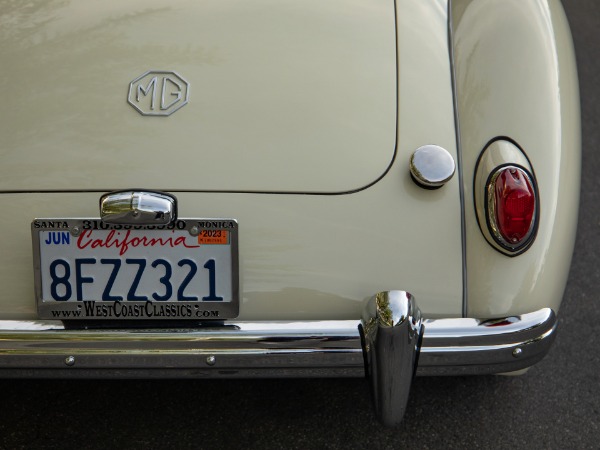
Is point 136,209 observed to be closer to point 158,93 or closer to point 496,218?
point 158,93

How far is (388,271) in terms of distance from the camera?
70.9 inches

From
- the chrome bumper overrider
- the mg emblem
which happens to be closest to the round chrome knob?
the chrome bumper overrider

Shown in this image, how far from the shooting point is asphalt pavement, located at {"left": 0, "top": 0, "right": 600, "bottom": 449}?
87.4 inches

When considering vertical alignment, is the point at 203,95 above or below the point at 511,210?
above

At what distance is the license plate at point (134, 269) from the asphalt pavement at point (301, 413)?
0.62 m

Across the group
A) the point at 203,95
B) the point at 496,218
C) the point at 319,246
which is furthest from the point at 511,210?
the point at 203,95

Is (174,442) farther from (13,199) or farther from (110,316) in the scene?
(13,199)

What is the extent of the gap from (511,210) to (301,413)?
939 millimetres

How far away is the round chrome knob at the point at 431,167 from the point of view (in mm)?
1819

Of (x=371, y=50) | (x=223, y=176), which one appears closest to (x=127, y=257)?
(x=223, y=176)

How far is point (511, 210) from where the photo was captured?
1.81m

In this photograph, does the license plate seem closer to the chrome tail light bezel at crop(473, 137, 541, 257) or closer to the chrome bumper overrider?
the chrome bumper overrider

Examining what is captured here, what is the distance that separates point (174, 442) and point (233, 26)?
1.21m

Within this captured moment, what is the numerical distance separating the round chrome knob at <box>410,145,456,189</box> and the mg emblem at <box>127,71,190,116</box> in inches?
23.6
